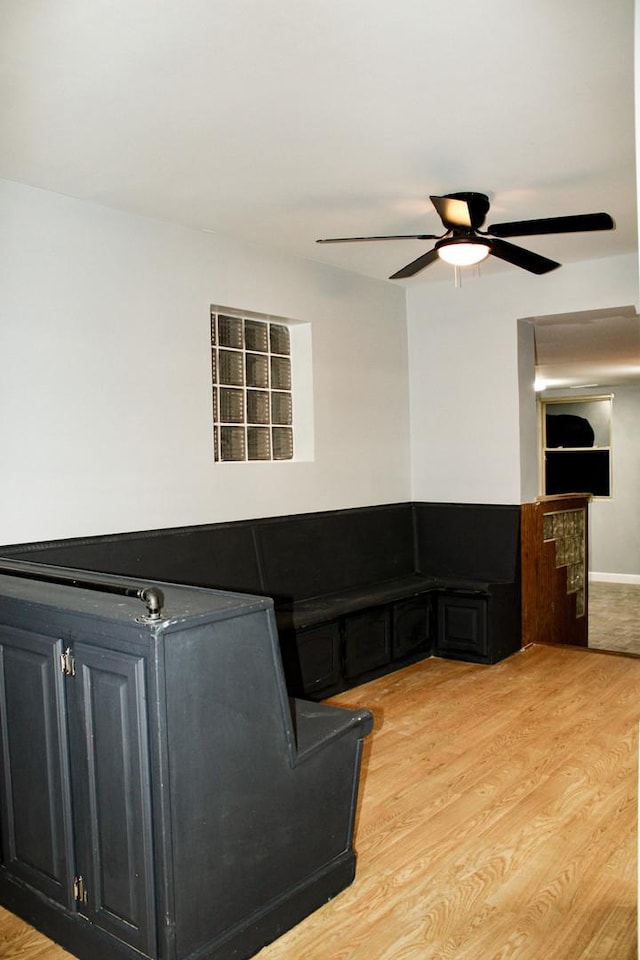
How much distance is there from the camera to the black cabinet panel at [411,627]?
514 centimetres

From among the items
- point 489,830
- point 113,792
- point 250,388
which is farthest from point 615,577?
point 113,792

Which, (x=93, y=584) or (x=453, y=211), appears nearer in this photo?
(x=93, y=584)

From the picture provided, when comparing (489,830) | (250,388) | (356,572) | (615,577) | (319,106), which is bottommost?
(615,577)

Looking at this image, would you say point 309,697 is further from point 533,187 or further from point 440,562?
point 533,187

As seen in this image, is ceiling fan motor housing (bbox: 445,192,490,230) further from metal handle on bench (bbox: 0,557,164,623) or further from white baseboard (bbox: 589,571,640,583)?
white baseboard (bbox: 589,571,640,583)

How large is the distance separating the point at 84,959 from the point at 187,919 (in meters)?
0.43

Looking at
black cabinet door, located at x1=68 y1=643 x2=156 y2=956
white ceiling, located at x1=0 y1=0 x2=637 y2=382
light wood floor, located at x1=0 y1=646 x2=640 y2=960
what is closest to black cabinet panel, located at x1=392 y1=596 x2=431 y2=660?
light wood floor, located at x1=0 y1=646 x2=640 y2=960

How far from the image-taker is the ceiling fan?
3309 mm

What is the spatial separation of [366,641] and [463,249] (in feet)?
8.03

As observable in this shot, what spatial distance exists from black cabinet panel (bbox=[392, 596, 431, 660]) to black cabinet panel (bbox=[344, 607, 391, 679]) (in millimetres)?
95

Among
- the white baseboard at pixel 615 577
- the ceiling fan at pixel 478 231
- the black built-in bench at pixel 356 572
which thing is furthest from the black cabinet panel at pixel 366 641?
the white baseboard at pixel 615 577

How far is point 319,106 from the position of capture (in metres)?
2.85

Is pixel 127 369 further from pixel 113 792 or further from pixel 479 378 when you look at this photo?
pixel 479 378

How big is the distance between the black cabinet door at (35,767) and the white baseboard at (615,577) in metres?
9.72
